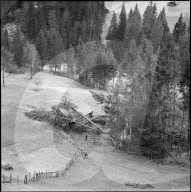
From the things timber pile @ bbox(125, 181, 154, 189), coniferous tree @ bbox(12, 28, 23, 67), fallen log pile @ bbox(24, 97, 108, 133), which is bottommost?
timber pile @ bbox(125, 181, 154, 189)

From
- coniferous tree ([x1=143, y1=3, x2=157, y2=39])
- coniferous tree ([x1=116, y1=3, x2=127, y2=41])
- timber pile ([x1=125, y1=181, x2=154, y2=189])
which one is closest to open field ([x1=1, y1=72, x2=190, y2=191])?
timber pile ([x1=125, y1=181, x2=154, y2=189])

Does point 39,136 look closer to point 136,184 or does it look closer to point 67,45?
point 136,184

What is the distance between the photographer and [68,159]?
28.5 m

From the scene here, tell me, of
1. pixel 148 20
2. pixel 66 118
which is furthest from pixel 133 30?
pixel 66 118

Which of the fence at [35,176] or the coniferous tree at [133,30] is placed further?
the coniferous tree at [133,30]

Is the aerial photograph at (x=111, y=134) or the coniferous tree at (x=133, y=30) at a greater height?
the coniferous tree at (x=133, y=30)

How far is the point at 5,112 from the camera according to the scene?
1521 inches

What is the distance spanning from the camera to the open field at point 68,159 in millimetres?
22812

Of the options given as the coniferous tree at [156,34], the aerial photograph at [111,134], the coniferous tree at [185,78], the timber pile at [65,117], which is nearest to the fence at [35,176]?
the aerial photograph at [111,134]

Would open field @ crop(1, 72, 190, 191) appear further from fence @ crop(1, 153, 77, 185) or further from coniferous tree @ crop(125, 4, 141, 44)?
coniferous tree @ crop(125, 4, 141, 44)

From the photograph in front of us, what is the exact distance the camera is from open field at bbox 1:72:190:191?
22.8 meters

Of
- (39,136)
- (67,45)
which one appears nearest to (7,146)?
(39,136)

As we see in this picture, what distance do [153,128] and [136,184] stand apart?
8285 mm

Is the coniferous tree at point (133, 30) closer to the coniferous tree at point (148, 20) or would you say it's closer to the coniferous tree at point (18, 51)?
the coniferous tree at point (148, 20)
